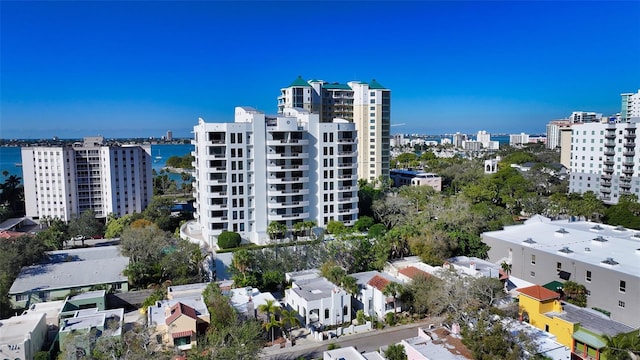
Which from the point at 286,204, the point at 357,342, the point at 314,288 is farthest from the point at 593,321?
the point at 286,204

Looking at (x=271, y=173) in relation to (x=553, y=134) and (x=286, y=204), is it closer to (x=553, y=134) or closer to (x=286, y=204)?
(x=286, y=204)

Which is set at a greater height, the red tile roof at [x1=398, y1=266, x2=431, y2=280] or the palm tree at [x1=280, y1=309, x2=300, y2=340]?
the red tile roof at [x1=398, y1=266, x2=431, y2=280]

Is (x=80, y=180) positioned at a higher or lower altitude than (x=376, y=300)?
higher

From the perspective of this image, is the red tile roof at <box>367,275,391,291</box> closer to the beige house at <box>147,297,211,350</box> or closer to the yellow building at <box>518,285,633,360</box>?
the yellow building at <box>518,285,633,360</box>

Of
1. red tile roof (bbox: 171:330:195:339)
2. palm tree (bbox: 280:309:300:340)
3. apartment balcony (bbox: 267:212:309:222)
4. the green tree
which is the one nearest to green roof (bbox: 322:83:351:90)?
apartment balcony (bbox: 267:212:309:222)

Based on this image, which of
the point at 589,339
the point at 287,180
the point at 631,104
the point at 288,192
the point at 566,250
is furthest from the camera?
the point at 631,104

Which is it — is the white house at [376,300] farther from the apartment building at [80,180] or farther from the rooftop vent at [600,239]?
the apartment building at [80,180]
